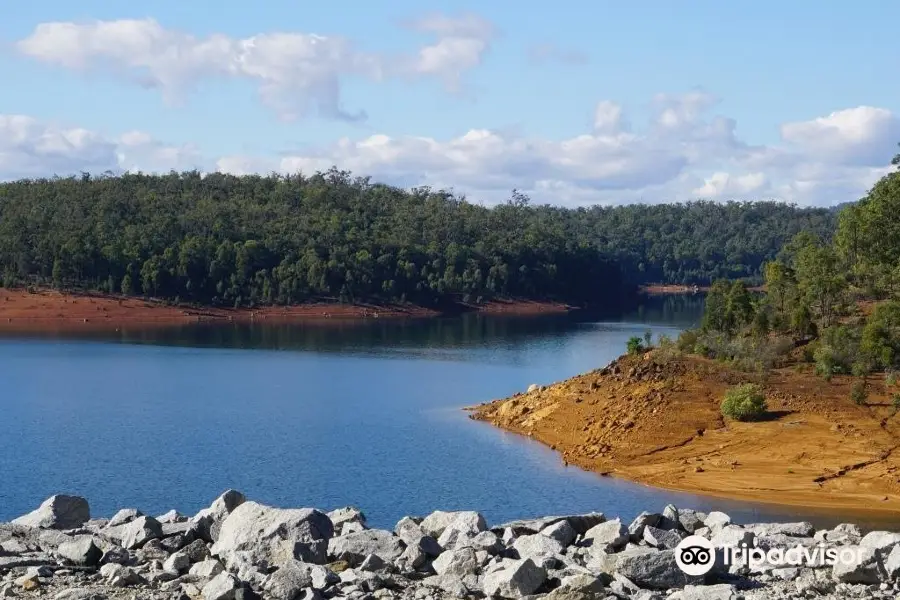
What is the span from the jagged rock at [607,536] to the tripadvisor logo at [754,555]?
1029mm

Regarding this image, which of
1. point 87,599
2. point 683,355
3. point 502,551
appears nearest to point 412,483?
point 502,551

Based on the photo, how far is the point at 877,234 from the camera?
64812 millimetres

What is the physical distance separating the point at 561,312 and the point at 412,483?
108 metres

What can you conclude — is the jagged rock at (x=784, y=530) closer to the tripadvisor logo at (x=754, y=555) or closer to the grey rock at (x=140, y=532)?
the tripadvisor logo at (x=754, y=555)

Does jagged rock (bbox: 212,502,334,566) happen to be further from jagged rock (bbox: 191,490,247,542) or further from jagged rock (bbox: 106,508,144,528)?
jagged rock (bbox: 106,508,144,528)

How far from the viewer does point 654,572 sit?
1861 centimetres

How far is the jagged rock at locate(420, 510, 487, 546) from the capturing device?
71.3 ft

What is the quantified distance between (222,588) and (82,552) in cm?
375

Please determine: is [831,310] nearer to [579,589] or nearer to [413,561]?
[413,561]

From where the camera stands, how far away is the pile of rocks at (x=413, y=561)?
18.1 m

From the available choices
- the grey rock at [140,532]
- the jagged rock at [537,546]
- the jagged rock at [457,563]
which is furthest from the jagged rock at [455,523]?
the grey rock at [140,532]

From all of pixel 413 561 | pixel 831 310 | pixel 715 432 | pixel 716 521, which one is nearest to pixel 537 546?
pixel 413 561

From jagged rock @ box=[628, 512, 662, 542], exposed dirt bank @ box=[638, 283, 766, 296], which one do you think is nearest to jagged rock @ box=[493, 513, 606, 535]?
jagged rock @ box=[628, 512, 662, 542]

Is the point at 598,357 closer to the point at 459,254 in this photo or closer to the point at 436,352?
the point at 436,352
